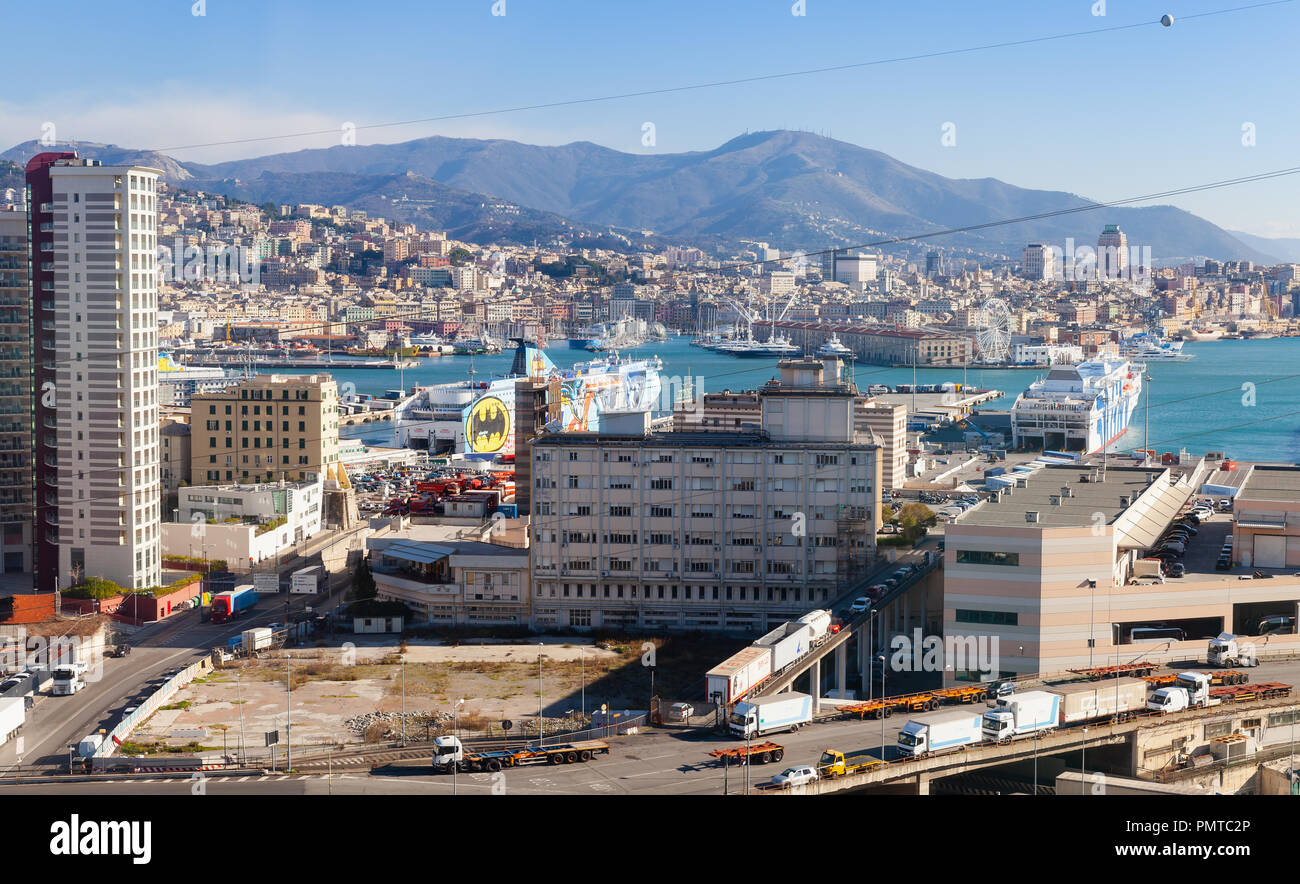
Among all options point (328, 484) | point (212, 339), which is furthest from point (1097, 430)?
point (212, 339)

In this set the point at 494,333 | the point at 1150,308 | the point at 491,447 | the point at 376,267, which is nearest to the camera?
the point at 491,447

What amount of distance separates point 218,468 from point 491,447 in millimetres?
8101

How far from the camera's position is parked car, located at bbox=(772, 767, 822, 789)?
6.59 meters

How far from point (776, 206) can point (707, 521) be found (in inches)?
6351

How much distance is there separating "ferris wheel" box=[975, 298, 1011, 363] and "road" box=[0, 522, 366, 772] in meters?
50.1

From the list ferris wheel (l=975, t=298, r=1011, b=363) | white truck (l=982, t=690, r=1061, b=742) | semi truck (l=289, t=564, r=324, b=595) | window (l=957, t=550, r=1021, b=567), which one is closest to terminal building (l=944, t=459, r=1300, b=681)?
window (l=957, t=550, r=1021, b=567)

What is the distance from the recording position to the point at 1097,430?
31812mm

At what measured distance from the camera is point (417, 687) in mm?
9789

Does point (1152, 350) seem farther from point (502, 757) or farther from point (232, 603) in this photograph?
point (502, 757)

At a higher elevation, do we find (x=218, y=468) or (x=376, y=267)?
(x=376, y=267)

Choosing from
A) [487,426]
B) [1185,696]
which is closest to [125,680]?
[1185,696]

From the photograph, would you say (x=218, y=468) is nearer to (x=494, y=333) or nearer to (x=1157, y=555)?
(x=1157, y=555)

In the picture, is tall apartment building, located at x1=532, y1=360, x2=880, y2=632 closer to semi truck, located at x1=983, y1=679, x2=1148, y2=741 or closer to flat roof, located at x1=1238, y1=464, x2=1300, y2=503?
flat roof, located at x1=1238, y1=464, x2=1300, y2=503
